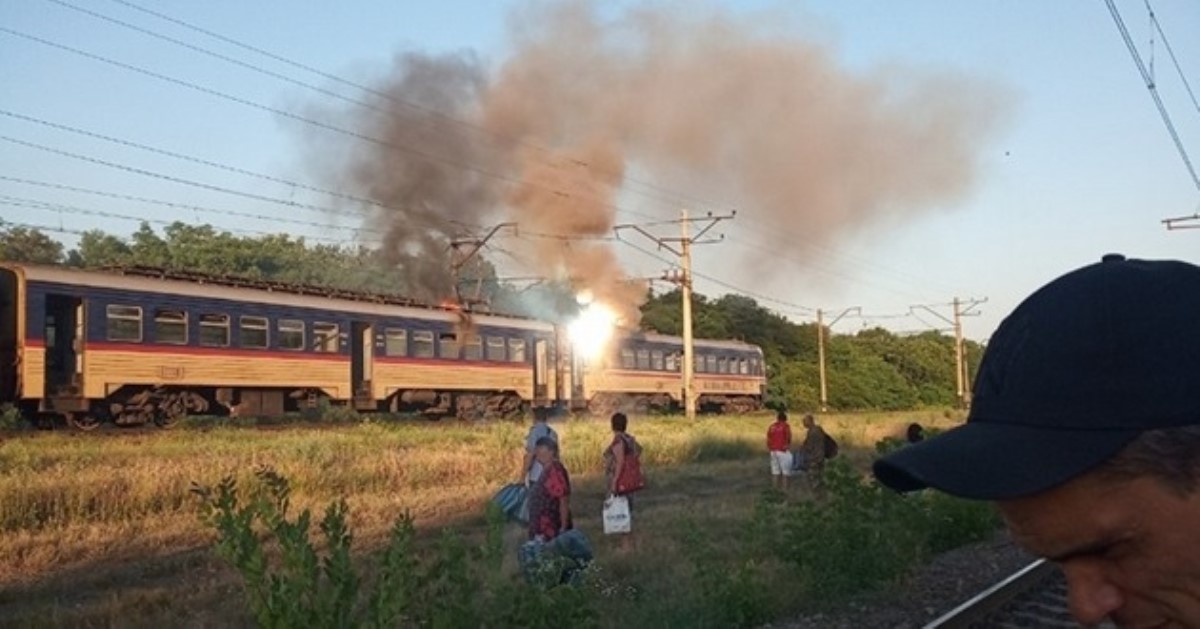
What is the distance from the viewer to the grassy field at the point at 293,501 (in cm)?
1111

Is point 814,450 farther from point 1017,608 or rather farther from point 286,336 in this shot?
point 286,336

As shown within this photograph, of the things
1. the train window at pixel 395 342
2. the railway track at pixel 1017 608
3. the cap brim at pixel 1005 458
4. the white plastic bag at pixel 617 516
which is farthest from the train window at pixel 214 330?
the cap brim at pixel 1005 458

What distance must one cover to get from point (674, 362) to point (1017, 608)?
39.5 metres

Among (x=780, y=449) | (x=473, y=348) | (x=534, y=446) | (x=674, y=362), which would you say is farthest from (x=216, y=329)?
(x=674, y=362)

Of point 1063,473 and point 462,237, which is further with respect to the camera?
point 462,237

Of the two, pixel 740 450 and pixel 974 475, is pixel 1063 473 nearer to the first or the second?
pixel 974 475

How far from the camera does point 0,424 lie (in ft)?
82.8

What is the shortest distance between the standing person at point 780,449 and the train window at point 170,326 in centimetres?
1420

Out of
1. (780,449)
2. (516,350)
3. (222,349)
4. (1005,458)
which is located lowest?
(780,449)

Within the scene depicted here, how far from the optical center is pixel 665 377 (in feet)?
159

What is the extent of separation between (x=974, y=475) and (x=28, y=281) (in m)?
26.6

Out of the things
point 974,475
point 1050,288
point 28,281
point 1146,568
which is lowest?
point 1146,568

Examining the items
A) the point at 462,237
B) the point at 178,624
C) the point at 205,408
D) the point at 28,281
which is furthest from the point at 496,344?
the point at 178,624

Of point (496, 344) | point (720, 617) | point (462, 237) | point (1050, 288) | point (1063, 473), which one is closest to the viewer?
point (1063, 473)
